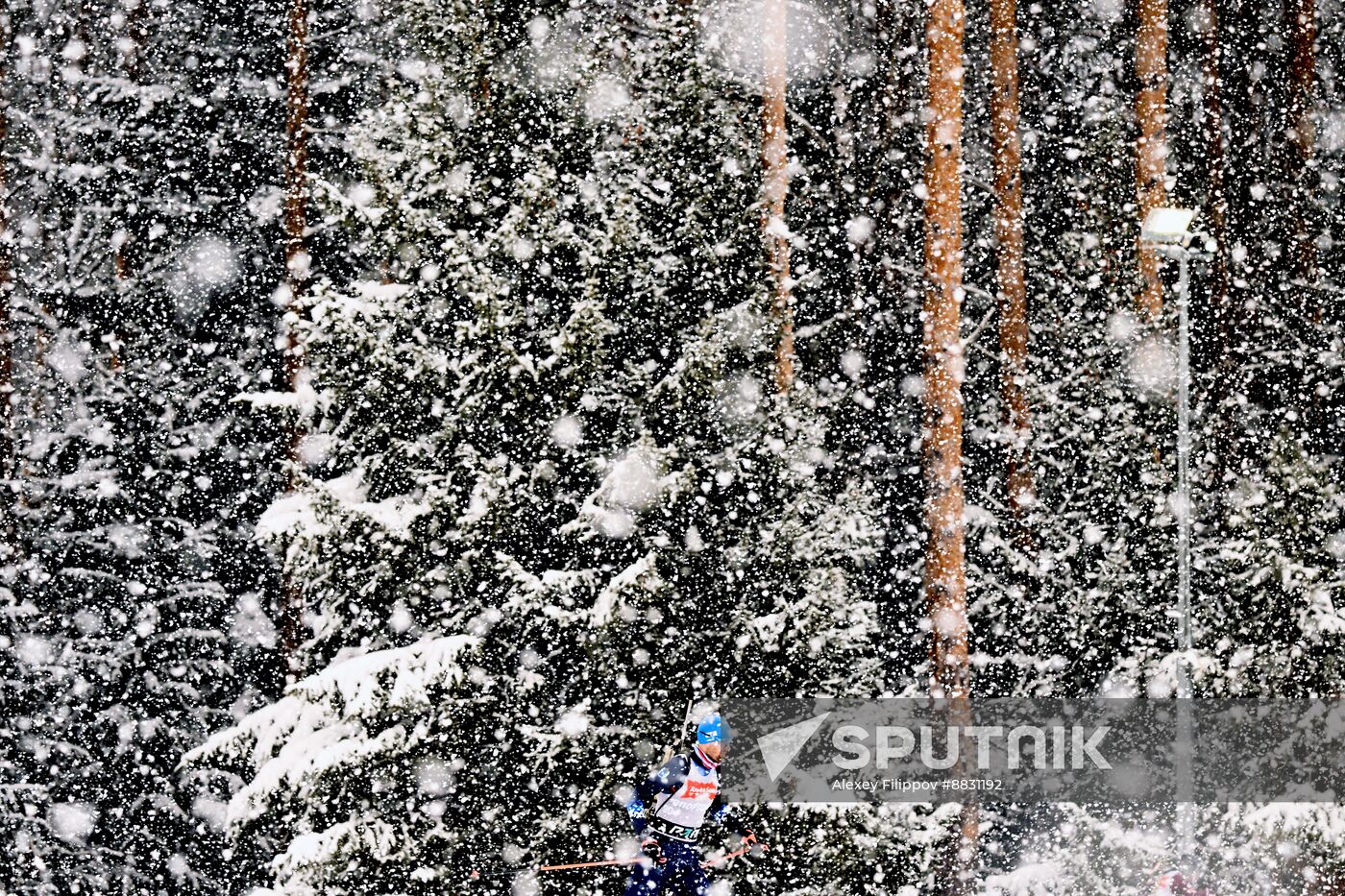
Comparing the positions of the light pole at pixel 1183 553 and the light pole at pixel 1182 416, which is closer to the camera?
the light pole at pixel 1183 553

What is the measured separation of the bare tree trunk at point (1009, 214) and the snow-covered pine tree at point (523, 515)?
9.21 meters

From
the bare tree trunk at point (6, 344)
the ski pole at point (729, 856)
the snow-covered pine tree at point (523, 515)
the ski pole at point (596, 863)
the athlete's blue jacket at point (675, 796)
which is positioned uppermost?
the bare tree trunk at point (6, 344)

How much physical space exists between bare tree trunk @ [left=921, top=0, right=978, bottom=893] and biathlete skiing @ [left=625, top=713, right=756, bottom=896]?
3.78 metres

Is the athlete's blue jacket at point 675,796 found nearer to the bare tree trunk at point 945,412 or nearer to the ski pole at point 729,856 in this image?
the ski pole at point 729,856

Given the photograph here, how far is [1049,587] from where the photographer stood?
15.6 meters

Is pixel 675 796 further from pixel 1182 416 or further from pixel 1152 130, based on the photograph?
Answer: pixel 1152 130

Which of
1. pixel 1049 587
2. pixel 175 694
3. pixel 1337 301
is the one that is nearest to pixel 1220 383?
pixel 1337 301

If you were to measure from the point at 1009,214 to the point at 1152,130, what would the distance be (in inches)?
88.8

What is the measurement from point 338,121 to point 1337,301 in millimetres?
13066

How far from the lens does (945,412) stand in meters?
12.1

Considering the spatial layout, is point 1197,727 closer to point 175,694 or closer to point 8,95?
point 175,694

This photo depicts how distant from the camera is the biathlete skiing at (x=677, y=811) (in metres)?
8.28

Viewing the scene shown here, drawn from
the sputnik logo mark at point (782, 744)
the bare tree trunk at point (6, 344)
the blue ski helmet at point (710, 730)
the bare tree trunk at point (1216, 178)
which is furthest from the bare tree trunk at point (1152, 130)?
the bare tree trunk at point (6, 344)

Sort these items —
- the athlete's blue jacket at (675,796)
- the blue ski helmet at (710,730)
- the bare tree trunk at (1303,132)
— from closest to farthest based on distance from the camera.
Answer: the blue ski helmet at (710,730) → the athlete's blue jacket at (675,796) → the bare tree trunk at (1303,132)
